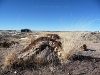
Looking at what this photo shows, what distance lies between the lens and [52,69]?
6684 mm

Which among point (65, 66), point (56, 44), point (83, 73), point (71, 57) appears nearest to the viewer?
point (83, 73)

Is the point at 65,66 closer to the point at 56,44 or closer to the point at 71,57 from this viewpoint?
the point at 71,57

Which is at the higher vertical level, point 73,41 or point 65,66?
point 73,41

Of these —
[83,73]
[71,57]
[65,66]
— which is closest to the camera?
[83,73]

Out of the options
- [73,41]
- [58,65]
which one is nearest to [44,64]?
[58,65]

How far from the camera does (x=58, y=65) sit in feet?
23.1

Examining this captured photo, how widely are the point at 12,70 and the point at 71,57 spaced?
242 centimetres

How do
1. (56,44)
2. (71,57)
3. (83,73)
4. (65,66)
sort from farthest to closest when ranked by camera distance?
(56,44)
(71,57)
(65,66)
(83,73)

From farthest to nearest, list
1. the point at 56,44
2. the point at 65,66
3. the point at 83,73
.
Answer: the point at 56,44 < the point at 65,66 < the point at 83,73

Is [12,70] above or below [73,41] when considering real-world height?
below

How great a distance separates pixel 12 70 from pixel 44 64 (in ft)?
3.80

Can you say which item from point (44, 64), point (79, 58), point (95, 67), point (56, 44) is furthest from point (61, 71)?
point (56, 44)

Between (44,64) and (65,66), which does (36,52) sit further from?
(65,66)

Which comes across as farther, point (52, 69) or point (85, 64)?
point (85, 64)
